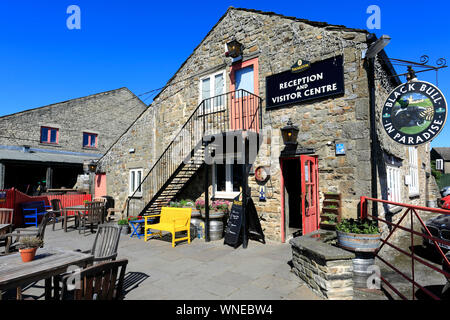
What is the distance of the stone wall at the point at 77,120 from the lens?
17.2m

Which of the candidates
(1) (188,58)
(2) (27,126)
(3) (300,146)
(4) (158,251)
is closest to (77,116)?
(2) (27,126)

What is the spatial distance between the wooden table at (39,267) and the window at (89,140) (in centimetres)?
1901

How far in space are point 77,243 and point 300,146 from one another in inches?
262

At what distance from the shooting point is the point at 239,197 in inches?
290

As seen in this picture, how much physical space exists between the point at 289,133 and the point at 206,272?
3.88 m

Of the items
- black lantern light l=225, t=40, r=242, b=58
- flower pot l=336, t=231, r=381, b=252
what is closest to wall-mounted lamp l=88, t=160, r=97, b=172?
black lantern light l=225, t=40, r=242, b=58

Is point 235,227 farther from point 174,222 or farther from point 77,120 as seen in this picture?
point 77,120

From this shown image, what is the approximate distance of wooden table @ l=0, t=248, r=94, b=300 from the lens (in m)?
2.78

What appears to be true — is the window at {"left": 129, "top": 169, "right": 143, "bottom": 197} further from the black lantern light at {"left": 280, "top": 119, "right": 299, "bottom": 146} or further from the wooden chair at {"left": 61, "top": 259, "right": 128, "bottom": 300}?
the wooden chair at {"left": 61, "top": 259, "right": 128, "bottom": 300}

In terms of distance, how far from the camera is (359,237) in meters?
3.86

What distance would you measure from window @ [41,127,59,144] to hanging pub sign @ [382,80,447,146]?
20949mm

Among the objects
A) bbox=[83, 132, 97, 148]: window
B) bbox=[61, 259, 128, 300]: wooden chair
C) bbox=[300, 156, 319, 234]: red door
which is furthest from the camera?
bbox=[83, 132, 97, 148]: window

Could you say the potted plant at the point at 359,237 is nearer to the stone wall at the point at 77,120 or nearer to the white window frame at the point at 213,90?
the white window frame at the point at 213,90

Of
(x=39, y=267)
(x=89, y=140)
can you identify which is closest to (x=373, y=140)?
(x=39, y=267)
